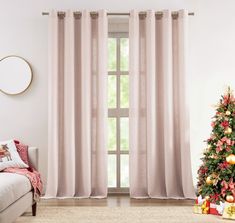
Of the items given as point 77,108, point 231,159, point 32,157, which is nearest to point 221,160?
point 231,159

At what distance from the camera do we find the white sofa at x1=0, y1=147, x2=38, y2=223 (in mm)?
3631

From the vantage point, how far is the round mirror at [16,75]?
588cm

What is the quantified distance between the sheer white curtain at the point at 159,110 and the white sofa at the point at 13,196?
5.39 ft

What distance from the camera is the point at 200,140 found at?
19.3 feet

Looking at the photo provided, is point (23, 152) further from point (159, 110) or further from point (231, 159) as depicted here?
point (231, 159)

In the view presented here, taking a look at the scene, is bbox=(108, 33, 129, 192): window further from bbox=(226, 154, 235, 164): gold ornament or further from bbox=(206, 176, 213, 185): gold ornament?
bbox=(226, 154, 235, 164): gold ornament

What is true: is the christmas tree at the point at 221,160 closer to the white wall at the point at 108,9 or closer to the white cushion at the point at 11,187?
the white wall at the point at 108,9

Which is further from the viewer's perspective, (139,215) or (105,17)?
(105,17)

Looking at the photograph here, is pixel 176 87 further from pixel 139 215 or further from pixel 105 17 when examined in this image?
pixel 139 215

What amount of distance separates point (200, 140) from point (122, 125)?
105 cm

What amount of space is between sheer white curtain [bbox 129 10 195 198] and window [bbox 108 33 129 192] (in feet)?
1.11

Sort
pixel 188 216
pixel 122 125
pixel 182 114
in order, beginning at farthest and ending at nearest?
pixel 122 125
pixel 182 114
pixel 188 216

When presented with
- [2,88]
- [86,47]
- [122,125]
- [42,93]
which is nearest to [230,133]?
[122,125]

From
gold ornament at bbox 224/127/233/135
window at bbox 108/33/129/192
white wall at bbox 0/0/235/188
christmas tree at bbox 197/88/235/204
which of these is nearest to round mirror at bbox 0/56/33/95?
white wall at bbox 0/0/235/188
